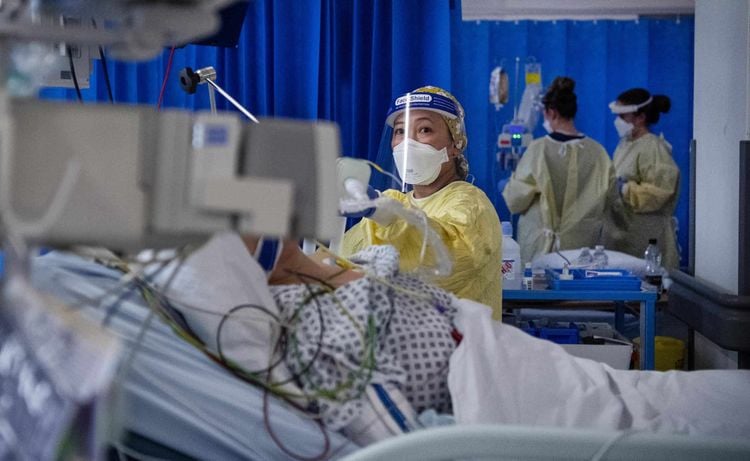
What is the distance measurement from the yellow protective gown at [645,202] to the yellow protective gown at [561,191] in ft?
0.83

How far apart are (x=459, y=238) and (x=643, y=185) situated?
2.61m

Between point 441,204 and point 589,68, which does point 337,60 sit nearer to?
point 441,204

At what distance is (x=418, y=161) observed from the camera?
2602mm

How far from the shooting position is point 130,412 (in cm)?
137

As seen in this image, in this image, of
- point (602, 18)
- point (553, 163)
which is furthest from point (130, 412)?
point (602, 18)

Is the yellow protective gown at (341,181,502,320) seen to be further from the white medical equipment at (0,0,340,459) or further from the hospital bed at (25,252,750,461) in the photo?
the white medical equipment at (0,0,340,459)

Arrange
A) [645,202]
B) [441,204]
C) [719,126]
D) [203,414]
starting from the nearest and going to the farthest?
1. [203,414]
2. [441,204]
3. [719,126]
4. [645,202]

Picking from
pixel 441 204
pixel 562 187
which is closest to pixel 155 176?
pixel 441 204

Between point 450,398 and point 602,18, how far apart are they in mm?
3789

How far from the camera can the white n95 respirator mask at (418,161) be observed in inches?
102

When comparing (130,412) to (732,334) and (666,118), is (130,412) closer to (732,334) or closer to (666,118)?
(732,334)

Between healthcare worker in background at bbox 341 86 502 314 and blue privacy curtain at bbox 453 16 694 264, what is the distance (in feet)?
6.84

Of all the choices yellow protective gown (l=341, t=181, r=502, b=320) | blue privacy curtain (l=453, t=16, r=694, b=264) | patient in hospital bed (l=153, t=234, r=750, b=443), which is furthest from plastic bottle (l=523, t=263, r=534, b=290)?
blue privacy curtain (l=453, t=16, r=694, b=264)

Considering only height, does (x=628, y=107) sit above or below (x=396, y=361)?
above
